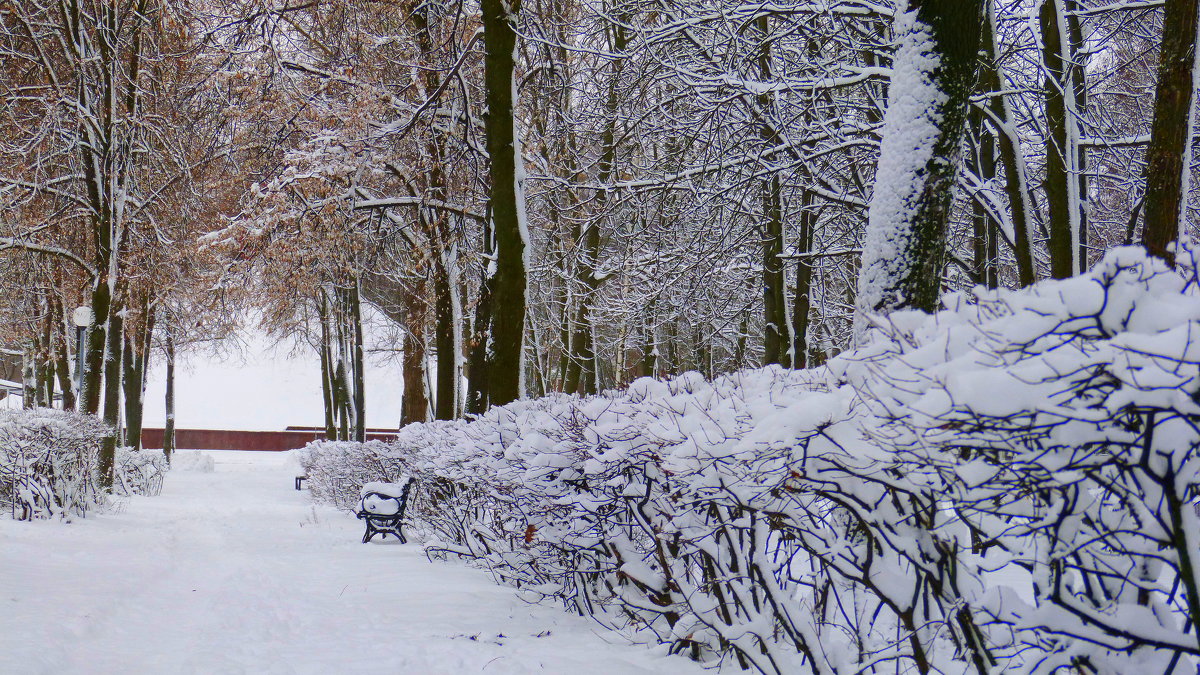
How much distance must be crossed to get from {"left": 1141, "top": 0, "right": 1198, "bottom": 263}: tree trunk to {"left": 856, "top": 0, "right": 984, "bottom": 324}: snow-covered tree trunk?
4.26ft

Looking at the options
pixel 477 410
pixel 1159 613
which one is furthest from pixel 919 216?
pixel 477 410

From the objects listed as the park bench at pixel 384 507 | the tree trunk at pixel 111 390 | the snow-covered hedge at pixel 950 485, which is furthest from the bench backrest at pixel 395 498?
the tree trunk at pixel 111 390

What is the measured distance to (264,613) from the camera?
6.72 meters

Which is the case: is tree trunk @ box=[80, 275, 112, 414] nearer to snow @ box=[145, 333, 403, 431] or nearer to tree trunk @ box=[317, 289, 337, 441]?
tree trunk @ box=[317, 289, 337, 441]

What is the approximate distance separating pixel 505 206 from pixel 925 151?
18.3 ft

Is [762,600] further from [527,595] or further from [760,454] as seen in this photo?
[527,595]

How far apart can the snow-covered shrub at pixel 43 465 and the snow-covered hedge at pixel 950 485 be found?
9162 millimetres

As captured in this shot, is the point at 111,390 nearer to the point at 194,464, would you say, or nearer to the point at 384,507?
the point at 384,507

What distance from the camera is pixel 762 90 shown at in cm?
819

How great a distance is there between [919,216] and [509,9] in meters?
6.50

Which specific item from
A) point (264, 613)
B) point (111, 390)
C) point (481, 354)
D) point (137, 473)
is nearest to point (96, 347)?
point (111, 390)

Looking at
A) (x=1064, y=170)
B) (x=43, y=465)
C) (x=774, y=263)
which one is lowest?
(x=43, y=465)

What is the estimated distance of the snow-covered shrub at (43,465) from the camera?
11.0 metres

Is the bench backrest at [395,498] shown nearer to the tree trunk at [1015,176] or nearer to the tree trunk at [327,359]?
the tree trunk at [1015,176]
